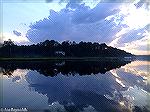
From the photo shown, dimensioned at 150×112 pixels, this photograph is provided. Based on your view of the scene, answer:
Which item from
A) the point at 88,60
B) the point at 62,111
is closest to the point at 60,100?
the point at 62,111

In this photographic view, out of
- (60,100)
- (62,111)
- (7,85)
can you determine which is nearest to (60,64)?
(7,85)

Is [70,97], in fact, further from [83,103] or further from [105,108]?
[105,108]

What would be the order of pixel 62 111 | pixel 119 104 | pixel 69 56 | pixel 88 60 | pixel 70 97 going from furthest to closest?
pixel 69 56
pixel 88 60
pixel 70 97
pixel 119 104
pixel 62 111

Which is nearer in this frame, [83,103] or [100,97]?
[83,103]

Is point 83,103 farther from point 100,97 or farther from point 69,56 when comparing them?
point 69,56

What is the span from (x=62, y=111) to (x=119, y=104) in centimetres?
103

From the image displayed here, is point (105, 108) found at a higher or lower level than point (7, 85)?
lower

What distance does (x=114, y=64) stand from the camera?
9.68m

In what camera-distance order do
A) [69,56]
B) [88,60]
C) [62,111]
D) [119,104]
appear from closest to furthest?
[62,111], [119,104], [88,60], [69,56]

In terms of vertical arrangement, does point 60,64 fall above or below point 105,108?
above

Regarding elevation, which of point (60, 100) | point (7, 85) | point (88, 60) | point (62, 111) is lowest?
point (62, 111)

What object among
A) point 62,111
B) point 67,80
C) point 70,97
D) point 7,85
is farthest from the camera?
point 67,80

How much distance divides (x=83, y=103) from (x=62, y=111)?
61cm

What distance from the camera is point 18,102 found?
167 inches
